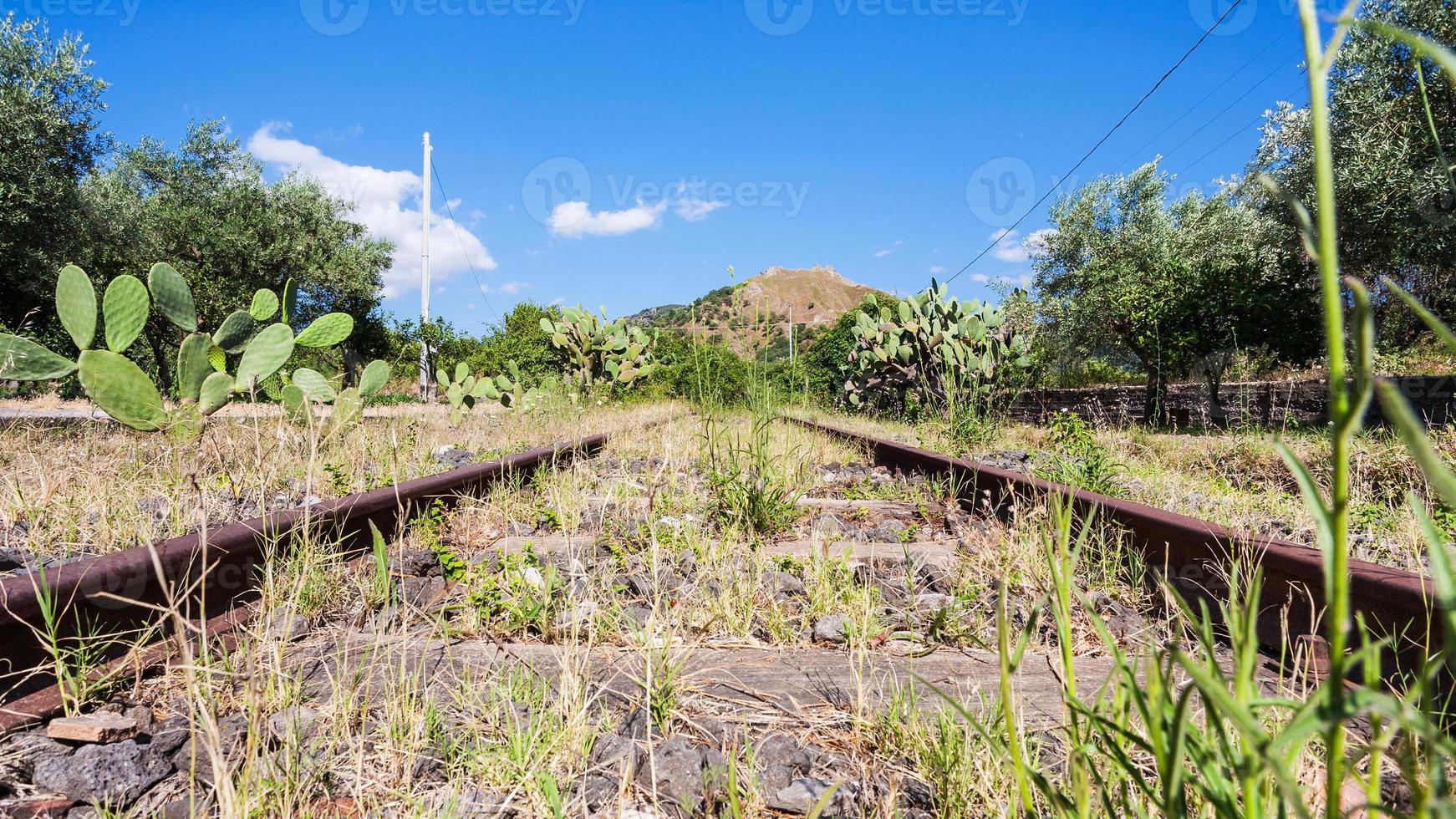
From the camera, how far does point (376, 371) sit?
18.0 feet

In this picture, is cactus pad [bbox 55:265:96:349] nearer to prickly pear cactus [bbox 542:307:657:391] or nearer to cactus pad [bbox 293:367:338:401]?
cactus pad [bbox 293:367:338:401]

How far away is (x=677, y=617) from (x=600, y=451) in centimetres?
392

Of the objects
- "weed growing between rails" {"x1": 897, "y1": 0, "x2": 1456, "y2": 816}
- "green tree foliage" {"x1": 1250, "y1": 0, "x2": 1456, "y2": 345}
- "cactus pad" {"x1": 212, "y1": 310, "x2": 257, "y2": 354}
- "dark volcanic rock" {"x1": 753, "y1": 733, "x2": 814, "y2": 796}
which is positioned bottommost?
"dark volcanic rock" {"x1": 753, "y1": 733, "x2": 814, "y2": 796}

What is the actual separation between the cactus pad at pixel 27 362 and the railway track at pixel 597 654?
2.05 m

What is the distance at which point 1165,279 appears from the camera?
15305mm

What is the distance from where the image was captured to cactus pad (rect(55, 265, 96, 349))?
3436 millimetres

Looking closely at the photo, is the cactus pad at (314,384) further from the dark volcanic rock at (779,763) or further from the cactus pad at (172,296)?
the dark volcanic rock at (779,763)

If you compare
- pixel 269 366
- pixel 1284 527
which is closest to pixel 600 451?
pixel 269 366

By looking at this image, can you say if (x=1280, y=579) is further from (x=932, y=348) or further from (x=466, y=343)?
(x=466, y=343)

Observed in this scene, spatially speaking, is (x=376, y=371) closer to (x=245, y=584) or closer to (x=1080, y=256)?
(x=245, y=584)

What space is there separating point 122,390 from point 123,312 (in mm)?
695

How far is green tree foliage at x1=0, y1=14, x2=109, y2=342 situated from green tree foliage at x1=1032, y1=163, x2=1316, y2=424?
19.4m

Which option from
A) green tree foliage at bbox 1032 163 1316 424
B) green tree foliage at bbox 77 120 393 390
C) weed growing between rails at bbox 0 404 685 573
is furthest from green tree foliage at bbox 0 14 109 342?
green tree foliage at bbox 1032 163 1316 424

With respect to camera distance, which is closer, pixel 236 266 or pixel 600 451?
pixel 600 451
